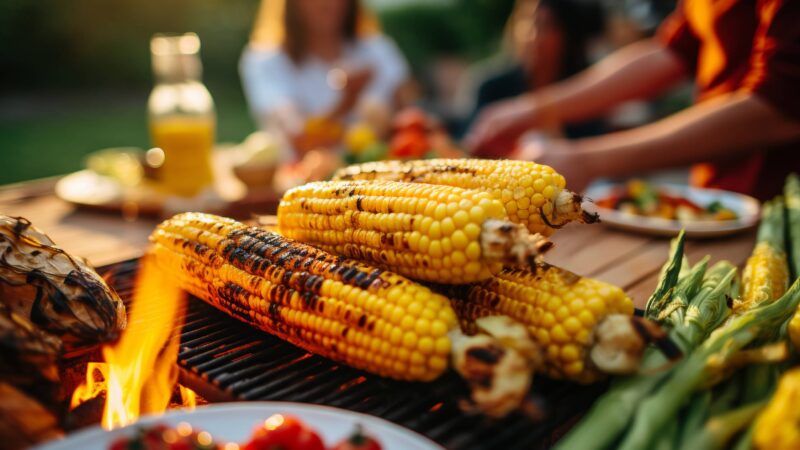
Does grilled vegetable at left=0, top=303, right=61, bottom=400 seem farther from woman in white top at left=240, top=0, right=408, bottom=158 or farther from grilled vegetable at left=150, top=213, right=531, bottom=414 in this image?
woman in white top at left=240, top=0, right=408, bottom=158

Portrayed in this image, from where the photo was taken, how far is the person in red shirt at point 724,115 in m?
2.44

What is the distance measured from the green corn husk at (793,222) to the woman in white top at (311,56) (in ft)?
Result: 10.6

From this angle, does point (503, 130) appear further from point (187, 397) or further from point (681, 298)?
point (187, 397)

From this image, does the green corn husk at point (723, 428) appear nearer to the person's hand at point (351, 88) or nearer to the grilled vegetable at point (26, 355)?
the grilled vegetable at point (26, 355)

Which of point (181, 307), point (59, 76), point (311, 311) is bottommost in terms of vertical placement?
point (59, 76)

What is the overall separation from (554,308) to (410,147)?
2.01 m

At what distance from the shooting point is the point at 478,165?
5.17ft

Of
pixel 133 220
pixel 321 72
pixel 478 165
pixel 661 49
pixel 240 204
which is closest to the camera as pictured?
pixel 478 165

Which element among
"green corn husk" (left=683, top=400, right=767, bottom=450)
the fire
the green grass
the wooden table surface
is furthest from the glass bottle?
the green grass

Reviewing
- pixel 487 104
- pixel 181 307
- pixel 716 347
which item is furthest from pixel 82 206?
pixel 487 104

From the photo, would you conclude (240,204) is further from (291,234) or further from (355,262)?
(355,262)

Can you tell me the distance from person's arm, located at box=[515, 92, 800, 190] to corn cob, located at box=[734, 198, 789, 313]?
59cm

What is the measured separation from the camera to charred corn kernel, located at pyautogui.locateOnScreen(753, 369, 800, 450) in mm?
941

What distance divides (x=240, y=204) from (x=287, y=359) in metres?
1.26
